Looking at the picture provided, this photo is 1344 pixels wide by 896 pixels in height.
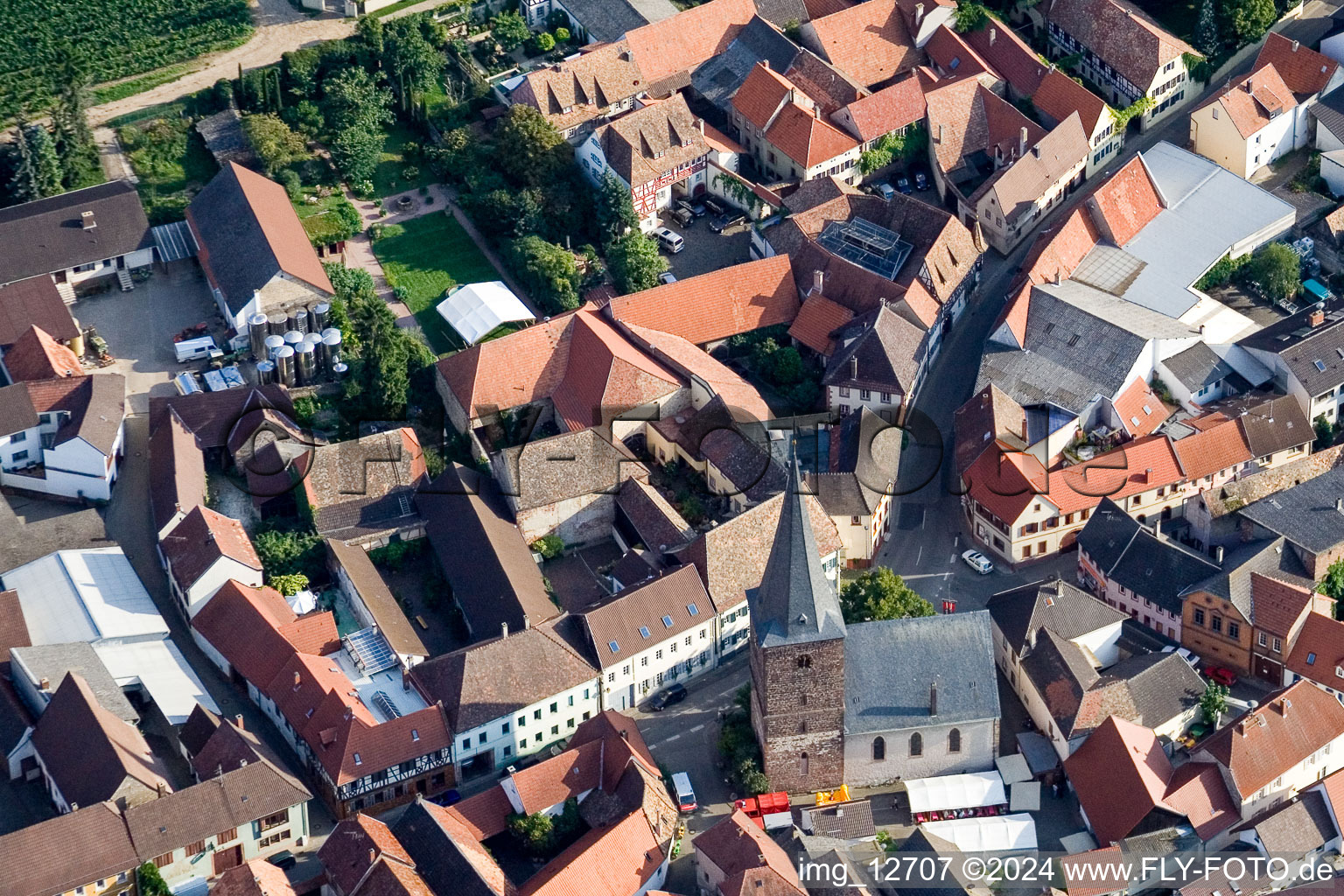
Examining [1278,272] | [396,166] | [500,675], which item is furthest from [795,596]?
[396,166]

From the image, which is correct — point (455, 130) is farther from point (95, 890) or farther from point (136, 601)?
point (95, 890)

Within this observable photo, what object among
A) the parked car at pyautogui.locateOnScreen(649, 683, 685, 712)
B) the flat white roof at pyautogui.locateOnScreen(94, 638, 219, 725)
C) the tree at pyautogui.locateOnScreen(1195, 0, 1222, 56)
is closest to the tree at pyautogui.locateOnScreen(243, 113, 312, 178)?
the flat white roof at pyautogui.locateOnScreen(94, 638, 219, 725)

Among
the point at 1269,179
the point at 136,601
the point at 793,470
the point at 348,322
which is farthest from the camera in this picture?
the point at 1269,179

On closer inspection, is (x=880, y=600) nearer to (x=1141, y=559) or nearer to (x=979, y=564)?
(x=979, y=564)

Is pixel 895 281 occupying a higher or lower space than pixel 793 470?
lower

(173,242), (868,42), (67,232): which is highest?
(868,42)

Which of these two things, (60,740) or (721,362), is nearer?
(60,740)

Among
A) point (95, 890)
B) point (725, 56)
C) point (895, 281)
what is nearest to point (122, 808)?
point (95, 890)
